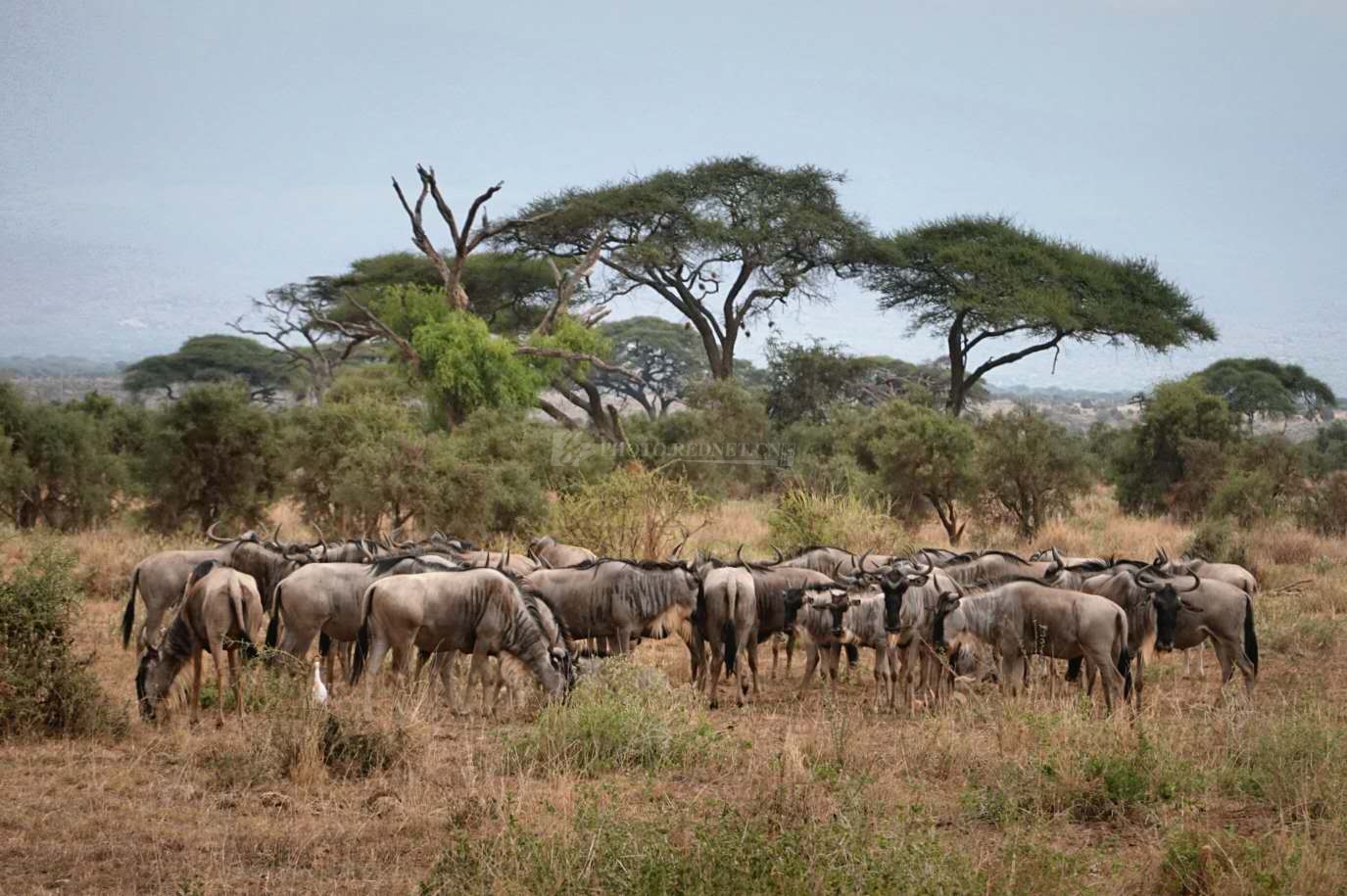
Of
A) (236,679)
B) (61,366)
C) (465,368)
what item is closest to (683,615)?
(236,679)

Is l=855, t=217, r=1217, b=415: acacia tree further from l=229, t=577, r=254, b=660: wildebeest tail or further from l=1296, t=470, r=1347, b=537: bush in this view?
l=229, t=577, r=254, b=660: wildebeest tail

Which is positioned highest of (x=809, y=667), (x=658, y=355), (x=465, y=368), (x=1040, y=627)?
(x=658, y=355)

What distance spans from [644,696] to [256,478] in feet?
34.7

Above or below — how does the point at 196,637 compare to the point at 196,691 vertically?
above

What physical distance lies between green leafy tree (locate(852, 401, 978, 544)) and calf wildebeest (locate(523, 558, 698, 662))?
9.77 metres

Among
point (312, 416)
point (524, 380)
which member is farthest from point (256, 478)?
point (524, 380)

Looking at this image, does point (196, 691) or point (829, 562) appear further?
point (829, 562)

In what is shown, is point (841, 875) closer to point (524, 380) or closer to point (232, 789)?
point (232, 789)

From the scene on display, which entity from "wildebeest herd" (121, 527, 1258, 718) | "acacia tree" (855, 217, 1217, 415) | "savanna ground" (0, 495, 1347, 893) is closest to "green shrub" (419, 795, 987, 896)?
"savanna ground" (0, 495, 1347, 893)

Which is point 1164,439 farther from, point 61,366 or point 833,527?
point 61,366

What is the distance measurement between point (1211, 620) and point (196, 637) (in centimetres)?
647

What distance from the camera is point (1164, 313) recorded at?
3303cm

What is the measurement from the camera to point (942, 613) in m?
8.84

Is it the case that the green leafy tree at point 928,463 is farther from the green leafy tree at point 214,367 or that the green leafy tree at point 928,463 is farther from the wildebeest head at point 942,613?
the green leafy tree at point 214,367
